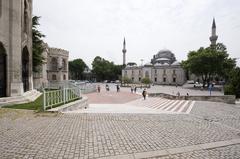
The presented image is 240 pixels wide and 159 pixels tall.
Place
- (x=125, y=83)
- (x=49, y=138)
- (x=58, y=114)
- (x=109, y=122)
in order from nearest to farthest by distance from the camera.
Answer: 1. (x=49, y=138)
2. (x=109, y=122)
3. (x=58, y=114)
4. (x=125, y=83)

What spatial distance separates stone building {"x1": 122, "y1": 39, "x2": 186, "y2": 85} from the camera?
8238 centimetres

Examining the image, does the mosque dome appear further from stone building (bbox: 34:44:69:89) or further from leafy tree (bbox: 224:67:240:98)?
leafy tree (bbox: 224:67:240:98)

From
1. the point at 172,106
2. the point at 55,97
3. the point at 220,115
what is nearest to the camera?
the point at 55,97

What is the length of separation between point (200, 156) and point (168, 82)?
81.1m

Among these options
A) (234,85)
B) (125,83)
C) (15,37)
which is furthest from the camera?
(125,83)

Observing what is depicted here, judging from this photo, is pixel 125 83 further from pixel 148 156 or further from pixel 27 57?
pixel 148 156

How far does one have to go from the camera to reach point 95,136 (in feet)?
19.3

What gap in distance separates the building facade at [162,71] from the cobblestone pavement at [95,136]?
252ft

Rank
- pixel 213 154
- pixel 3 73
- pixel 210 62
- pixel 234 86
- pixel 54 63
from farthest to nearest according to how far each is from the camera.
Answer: pixel 54 63 < pixel 210 62 < pixel 234 86 < pixel 3 73 < pixel 213 154

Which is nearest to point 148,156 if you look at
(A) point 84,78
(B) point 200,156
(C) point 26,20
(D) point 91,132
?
(B) point 200,156

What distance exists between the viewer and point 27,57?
16500 millimetres

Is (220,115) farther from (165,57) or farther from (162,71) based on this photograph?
(165,57)

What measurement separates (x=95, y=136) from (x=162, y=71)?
267ft

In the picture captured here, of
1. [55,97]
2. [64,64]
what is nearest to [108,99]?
[55,97]
